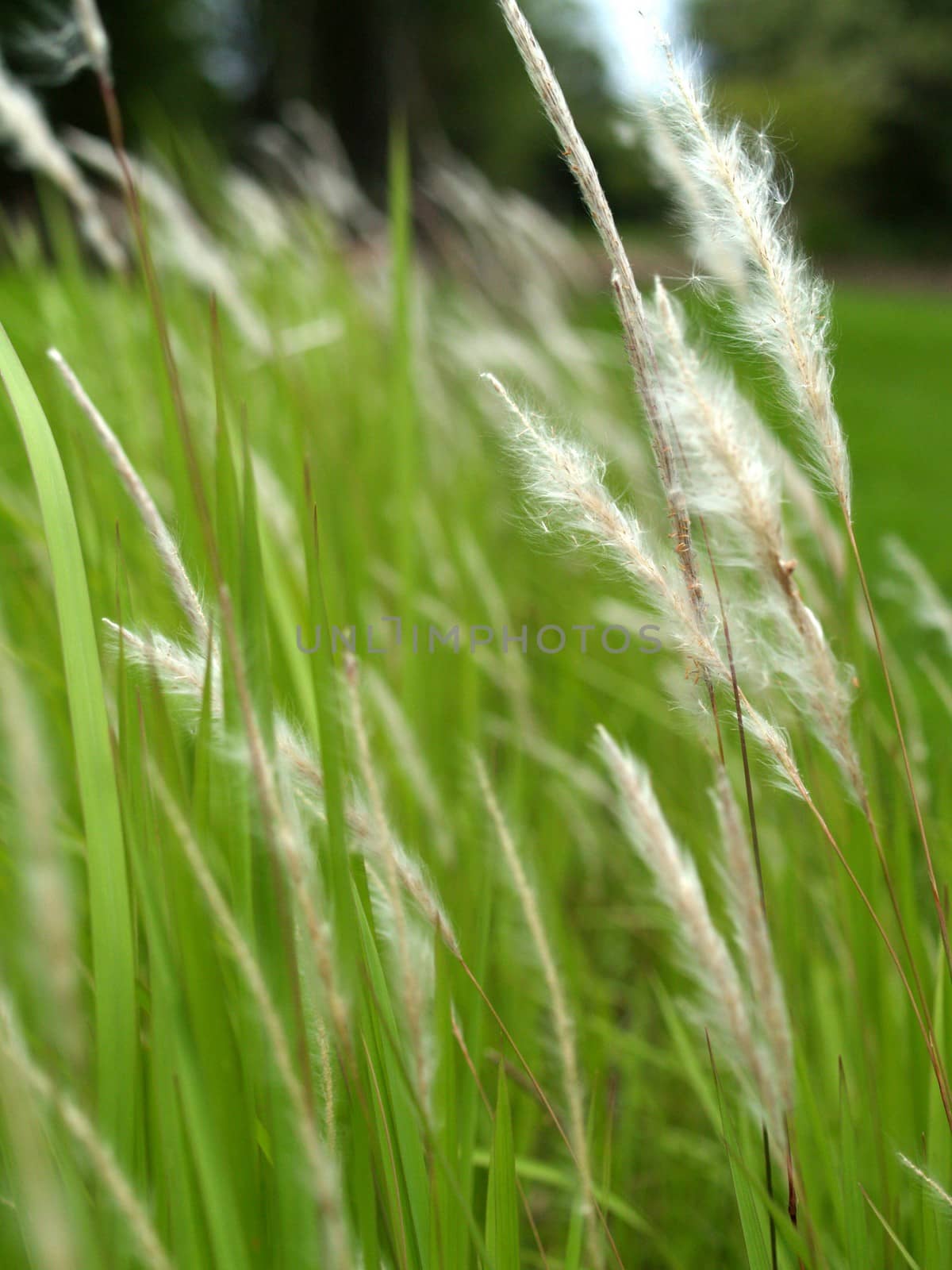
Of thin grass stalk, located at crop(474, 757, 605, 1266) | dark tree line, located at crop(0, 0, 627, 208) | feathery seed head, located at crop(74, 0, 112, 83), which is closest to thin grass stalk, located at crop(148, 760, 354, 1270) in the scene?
thin grass stalk, located at crop(474, 757, 605, 1266)

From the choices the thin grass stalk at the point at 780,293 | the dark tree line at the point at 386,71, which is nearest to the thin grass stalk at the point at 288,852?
the thin grass stalk at the point at 780,293

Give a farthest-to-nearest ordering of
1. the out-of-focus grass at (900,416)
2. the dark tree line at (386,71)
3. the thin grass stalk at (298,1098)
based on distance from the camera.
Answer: the dark tree line at (386,71)
the out-of-focus grass at (900,416)
the thin grass stalk at (298,1098)

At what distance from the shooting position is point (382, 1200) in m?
0.53

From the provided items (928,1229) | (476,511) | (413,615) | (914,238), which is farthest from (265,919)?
(914,238)

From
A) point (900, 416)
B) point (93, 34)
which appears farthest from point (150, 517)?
point (900, 416)

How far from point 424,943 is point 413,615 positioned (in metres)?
0.57

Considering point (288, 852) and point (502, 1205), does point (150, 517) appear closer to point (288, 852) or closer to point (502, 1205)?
point (288, 852)

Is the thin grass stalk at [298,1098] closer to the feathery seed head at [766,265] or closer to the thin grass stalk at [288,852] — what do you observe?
the thin grass stalk at [288,852]

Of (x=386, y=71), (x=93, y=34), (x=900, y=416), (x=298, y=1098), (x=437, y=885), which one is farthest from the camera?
(x=386, y=71)

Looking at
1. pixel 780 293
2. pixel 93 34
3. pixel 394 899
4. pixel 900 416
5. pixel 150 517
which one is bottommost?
pixel 394 899

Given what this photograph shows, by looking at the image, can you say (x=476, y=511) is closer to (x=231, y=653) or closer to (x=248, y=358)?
(x=248, y=358)

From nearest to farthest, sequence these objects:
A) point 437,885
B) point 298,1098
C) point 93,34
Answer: point 298,1098 → point 437,885 → point 93,34

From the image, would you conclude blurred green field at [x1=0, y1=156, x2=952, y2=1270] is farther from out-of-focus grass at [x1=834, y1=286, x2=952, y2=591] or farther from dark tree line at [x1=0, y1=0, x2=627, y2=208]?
dark tree line at [x1=0, y1=0, x2=627, y2=208]

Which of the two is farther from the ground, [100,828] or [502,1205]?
[100,828]
